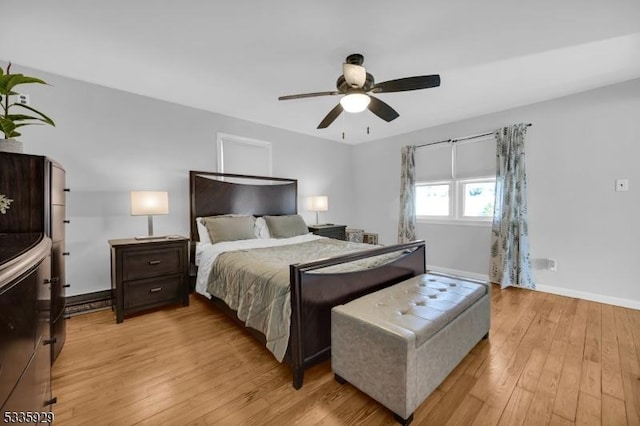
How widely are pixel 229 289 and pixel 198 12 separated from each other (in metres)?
2.15

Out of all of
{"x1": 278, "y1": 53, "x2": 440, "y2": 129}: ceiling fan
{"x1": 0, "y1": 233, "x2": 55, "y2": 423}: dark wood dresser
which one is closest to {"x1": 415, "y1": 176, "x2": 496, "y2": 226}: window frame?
{"x1": 278, "y1": 53, "x2": 440, "y2": 129}: ceiling fan

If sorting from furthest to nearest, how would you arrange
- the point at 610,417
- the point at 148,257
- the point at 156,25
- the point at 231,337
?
the point at 148,257 → the point at 231,337 → the point at 156,25 → the point at 610,417

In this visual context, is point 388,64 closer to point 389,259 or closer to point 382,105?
point 382,105

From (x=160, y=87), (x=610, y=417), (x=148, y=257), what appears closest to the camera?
(x=610, y=417)

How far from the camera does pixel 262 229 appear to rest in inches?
150

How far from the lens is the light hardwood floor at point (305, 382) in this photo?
4.75ft

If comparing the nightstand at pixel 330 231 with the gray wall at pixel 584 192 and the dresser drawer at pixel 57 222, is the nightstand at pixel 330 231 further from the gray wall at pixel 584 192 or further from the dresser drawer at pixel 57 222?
the dresser drawer at pixel 57 222

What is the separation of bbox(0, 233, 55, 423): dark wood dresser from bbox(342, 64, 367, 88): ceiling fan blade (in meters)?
2.03

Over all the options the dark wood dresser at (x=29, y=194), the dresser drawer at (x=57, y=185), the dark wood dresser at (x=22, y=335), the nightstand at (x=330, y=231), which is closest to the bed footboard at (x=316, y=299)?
the dark wood dresser at (x=22, y=335)

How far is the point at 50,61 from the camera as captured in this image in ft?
8.07

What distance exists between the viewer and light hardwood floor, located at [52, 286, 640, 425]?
145 cm

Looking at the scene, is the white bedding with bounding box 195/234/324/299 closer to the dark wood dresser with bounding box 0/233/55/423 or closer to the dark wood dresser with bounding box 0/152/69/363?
the dark wood dresser with bounding box 0/152/69/363

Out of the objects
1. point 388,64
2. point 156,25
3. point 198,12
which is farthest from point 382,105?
point 156,25

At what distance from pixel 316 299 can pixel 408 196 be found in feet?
11.3
